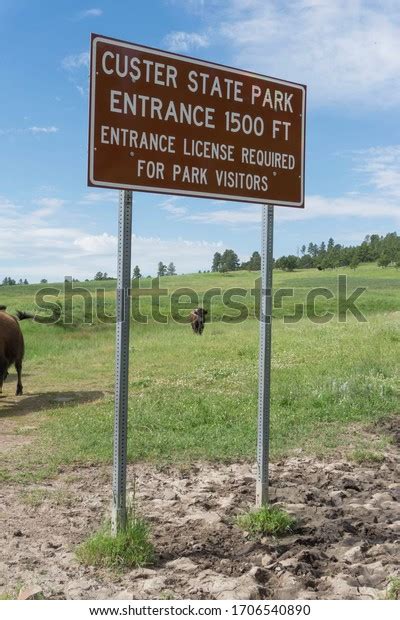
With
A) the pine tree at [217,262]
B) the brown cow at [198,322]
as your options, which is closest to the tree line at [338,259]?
the pine tree at [217,262]

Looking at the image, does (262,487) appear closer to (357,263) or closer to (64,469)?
(64,469)

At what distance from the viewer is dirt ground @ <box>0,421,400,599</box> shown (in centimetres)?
450

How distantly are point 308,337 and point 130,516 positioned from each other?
1856 cm

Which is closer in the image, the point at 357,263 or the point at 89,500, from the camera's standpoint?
the point at 89,500

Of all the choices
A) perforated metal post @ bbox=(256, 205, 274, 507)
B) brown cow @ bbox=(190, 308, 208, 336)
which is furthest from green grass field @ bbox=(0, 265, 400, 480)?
brown cow @ bbox=(190, 308, 208, 336)

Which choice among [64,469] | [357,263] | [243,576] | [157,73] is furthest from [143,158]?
[357,263]

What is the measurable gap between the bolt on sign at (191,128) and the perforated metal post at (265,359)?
321 millimetres

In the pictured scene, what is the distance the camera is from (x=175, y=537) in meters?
5.53

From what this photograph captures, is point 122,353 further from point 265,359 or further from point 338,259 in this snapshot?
point 338,259

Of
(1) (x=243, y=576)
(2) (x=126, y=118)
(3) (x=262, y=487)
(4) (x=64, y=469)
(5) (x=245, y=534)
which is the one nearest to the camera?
(1) (x=243, y=576)

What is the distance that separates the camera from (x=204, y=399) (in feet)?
39.7

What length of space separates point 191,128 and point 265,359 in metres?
2.21

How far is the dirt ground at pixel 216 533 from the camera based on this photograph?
14.8ft

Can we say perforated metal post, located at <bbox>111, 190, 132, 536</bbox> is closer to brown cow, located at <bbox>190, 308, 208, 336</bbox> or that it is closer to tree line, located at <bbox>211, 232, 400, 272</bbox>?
brown cow, located at <bbox>190, 308, 208, 336</bbox>
